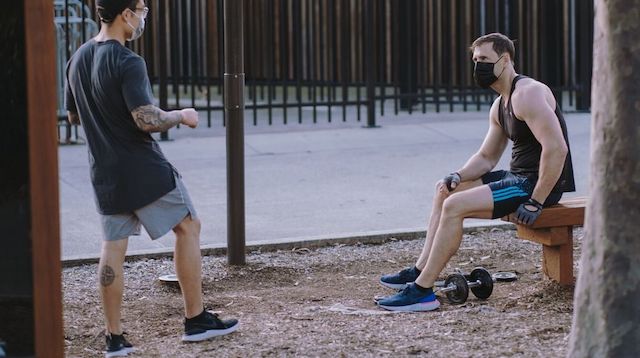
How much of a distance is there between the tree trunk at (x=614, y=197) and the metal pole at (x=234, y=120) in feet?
10.5

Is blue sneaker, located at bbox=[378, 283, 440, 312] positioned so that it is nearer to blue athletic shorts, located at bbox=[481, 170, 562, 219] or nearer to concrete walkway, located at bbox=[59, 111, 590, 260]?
blue athletic shorts, located at bbox=[481, 170, 562, 219]

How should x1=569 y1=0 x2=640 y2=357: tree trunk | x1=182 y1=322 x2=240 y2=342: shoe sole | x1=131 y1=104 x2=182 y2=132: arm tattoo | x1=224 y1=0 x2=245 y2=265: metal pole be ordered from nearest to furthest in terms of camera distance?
x1=569 y1=0 x2=640 y2=357: tree trunk, x1=131 y1=104 x2=182 y2=132: arm tattoo, x1=182 y1=322 x2=240 y2=342: shoe sole, x1=224 y1=0 x2=245 y2=265: metal pole

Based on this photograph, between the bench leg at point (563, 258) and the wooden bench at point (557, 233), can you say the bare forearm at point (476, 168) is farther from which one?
the bench leg at point (563, 258)

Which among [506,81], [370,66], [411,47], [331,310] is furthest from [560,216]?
[411,47]

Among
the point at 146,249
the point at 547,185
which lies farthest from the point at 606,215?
the point at 146,249

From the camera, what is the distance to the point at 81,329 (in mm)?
6207

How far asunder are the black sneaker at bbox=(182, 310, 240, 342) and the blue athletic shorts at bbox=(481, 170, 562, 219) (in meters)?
1.59

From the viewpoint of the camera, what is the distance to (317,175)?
10.8m

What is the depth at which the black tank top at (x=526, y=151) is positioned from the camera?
6.51 meters

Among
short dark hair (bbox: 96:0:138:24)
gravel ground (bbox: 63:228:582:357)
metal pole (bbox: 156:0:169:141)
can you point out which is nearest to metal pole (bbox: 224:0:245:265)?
gravel ground (bbox: 63:228:582:357)

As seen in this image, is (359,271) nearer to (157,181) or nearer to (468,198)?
(468,198)

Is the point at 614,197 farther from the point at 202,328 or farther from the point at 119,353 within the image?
the point at 119,353

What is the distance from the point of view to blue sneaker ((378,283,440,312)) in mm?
6398

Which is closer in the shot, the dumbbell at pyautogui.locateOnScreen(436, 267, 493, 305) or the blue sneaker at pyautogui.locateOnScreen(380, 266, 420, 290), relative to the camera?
the dumbbell at pyautogui.locateOnScreen(436, 267, 493, 305)
